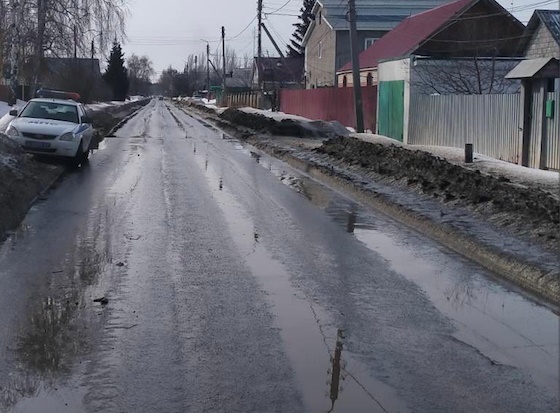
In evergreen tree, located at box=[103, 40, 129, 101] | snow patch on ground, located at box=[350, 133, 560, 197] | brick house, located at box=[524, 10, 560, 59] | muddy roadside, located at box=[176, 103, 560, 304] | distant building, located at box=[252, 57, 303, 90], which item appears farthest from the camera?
evergreen tree, located at box=[103, 40, 129, 101]

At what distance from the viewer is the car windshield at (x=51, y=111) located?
65.3 feet

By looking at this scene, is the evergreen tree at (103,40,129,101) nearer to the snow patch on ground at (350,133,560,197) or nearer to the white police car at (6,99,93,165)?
the white police car at (6,99,93,165)

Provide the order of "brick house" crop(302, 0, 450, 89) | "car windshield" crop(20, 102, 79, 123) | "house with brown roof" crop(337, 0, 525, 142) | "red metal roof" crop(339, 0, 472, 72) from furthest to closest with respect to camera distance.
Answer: "brick house" crop(302, 0, 450, 89), "red metal roof" crop(339, 0, 472, 72), "house with brown roof" crop(337, 0, 525, 142), "car windshield" crop(20, 102, 79, 123)

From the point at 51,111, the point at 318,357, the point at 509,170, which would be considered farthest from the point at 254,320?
the point at 51,111

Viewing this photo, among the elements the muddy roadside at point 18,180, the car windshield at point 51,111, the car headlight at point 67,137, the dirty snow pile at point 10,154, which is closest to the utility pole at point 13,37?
the car windshield at point 51,111

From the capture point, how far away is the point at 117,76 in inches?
4441

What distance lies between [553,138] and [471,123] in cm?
505

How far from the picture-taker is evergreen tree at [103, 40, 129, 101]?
109169mm

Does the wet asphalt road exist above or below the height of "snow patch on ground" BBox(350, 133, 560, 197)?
below

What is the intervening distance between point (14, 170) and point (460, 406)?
11437 mm

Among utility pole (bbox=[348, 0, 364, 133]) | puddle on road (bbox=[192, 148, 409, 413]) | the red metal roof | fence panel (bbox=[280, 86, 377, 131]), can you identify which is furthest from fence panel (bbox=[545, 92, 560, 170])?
the red metal roof

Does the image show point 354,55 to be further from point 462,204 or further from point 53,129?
point 462,204

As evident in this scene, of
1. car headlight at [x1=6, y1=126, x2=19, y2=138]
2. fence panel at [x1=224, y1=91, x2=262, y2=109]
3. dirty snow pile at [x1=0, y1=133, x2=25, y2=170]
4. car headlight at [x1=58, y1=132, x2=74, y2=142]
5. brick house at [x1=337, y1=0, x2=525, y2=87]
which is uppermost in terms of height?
brick house at [x1=337, y1=0, x2=525, y2=87]

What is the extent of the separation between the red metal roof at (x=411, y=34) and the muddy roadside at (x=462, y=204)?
56.3 ft
